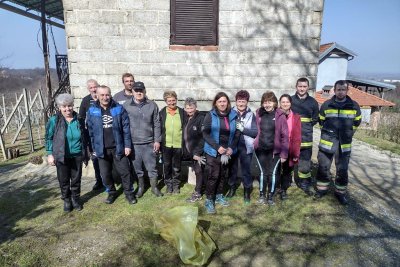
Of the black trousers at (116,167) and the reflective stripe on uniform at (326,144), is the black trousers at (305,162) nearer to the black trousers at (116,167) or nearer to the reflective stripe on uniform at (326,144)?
the reflective stripe on uniform at (326,144)

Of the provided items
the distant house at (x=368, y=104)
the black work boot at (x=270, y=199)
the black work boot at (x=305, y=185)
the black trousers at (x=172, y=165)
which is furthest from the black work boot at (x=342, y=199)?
the distant house at (x=368, y=104)

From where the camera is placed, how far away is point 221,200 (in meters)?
4.57

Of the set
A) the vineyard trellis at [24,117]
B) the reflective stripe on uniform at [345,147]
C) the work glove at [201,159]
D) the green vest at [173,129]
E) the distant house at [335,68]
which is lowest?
the vineyard trellis at [24,117]

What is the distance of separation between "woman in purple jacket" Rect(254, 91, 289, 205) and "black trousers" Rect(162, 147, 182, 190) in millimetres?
1312

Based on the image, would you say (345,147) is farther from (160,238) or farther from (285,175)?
(160,238)

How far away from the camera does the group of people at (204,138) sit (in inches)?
163

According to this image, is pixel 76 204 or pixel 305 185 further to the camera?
pixel 305 185

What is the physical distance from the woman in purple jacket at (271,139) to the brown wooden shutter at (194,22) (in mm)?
1981

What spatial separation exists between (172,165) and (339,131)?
2773 mm

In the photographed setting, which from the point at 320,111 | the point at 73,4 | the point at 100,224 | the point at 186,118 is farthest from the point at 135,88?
the point at 320,111

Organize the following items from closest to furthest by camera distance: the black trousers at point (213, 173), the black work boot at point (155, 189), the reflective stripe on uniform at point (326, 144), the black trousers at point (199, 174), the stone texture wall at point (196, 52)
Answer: the black trousers at point (213, 173)
the reflective stripe on uniform at point (326, 144)
the black trousers at point (199, 174)
the black work boot at point (155, 189)
the stone texture wall at point (196, 52)

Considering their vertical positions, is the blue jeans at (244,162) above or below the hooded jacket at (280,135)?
below

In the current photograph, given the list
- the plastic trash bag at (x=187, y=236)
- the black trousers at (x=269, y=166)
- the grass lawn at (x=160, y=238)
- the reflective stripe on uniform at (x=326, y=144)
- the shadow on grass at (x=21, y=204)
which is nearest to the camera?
the plastic trash bag at (x=187, y=236)

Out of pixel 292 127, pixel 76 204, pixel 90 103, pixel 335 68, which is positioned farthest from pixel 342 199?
pixel 335 68
